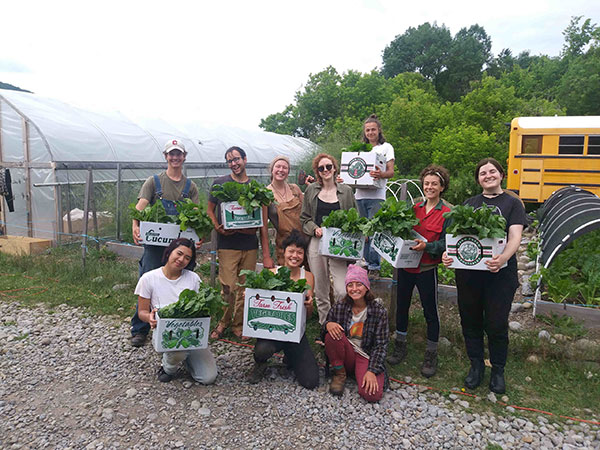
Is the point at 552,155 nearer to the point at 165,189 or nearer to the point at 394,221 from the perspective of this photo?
the point at 394,221

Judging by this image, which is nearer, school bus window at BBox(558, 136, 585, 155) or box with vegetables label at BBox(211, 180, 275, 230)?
box with vegetables label at BBox(211, 180, 275, 230)

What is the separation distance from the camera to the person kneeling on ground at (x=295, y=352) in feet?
13.2

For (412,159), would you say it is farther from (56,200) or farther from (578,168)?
(56,200)

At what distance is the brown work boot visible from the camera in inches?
154

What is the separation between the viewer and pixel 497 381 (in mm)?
3979

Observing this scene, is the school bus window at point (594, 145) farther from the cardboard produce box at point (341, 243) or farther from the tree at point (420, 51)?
the tree at point (420, 51)

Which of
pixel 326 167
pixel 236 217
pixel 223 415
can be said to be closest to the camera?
pixel 223 415

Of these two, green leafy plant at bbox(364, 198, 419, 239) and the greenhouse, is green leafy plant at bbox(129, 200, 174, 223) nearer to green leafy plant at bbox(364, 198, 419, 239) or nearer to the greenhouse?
green leafy plant at bbox(364, 198, 419, 239)

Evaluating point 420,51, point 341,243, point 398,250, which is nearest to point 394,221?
point 398,250

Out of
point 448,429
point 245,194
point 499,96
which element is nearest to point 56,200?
point 245,194

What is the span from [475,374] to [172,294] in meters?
3.01

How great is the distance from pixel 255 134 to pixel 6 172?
34.7 feet

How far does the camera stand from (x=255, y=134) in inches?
747

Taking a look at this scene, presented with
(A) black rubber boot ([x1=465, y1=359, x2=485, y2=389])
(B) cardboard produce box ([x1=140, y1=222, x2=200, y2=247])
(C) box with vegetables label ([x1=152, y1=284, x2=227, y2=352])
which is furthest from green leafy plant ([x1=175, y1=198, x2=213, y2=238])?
(A) black rubber boot ([x1=465, y1=359, x2=485, y2=389])
